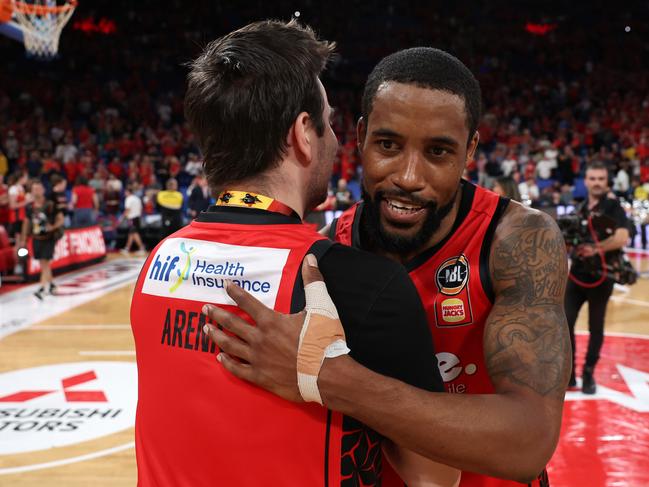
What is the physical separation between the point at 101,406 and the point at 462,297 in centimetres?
409

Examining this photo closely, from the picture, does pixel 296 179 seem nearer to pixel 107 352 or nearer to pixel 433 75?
pixel 433 75

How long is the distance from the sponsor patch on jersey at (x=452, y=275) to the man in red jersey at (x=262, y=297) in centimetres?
52

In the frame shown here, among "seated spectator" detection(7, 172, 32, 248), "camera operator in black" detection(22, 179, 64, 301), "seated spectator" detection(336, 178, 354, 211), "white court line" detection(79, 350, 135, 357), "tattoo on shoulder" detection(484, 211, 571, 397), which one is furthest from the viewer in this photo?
"seated spectator" detection(336, 178, 354, 211)

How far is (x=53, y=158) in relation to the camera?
18.0 m

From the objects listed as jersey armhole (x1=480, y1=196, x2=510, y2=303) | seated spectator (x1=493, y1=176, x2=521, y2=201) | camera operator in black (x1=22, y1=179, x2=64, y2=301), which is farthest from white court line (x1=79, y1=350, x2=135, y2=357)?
jersey armhole (x1=480, y1=196, x2=510, y2=303)

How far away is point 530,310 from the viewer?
1.73 m

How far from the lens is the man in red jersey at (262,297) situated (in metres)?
1.31

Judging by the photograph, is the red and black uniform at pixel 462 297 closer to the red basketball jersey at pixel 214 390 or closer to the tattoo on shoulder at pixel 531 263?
the tattoo on shoulder at pixel 531 263

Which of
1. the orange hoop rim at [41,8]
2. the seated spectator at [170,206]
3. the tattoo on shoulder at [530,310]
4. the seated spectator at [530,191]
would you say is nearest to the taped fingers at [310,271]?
the tattoo on shoulder at [530,310]

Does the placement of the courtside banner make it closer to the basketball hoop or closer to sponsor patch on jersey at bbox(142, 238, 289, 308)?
the basketball hoop

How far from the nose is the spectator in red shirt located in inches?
466

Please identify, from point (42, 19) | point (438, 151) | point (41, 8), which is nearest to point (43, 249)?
point (42, 19)

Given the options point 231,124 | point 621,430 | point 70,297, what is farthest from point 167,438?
point 70,297

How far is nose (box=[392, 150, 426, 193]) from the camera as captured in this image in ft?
6.20
